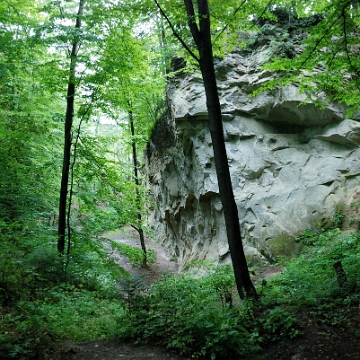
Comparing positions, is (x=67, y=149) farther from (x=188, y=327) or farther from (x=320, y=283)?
(x=320, y=283)

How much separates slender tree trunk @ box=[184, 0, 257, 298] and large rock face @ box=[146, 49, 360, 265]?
5.79m

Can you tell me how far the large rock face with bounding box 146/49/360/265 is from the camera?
11969 millimetres

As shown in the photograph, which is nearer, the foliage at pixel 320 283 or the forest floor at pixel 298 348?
the forest floor at pixel 298 348

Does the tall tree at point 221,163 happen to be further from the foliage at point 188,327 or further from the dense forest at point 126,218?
the foliage at point 188,327

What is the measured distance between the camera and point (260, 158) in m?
13.3

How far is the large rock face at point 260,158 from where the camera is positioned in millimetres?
11969

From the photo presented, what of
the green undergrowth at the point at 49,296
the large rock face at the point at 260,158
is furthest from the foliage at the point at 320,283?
the green undergrowth at the point at 49,296

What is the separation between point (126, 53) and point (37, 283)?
6.57 meters

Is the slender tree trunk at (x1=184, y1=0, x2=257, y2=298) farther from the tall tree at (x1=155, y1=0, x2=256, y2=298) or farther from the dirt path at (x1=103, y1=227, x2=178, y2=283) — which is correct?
the dirt path at (x1=103, y1=227, x2=178, y2=283)

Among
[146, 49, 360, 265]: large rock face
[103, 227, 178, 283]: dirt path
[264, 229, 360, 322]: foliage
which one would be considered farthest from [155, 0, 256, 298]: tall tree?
[103, 227, 178, 283]: dirt path

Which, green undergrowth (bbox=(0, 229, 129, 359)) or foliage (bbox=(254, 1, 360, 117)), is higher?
foliage (bbox=(254, 1, 360, 117))

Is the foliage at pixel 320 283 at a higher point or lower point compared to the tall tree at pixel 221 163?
lower

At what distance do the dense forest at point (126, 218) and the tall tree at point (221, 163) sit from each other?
0.03m

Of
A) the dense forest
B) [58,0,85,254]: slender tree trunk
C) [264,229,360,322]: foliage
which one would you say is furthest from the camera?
[58,0,85,254]: slender tree trunk
